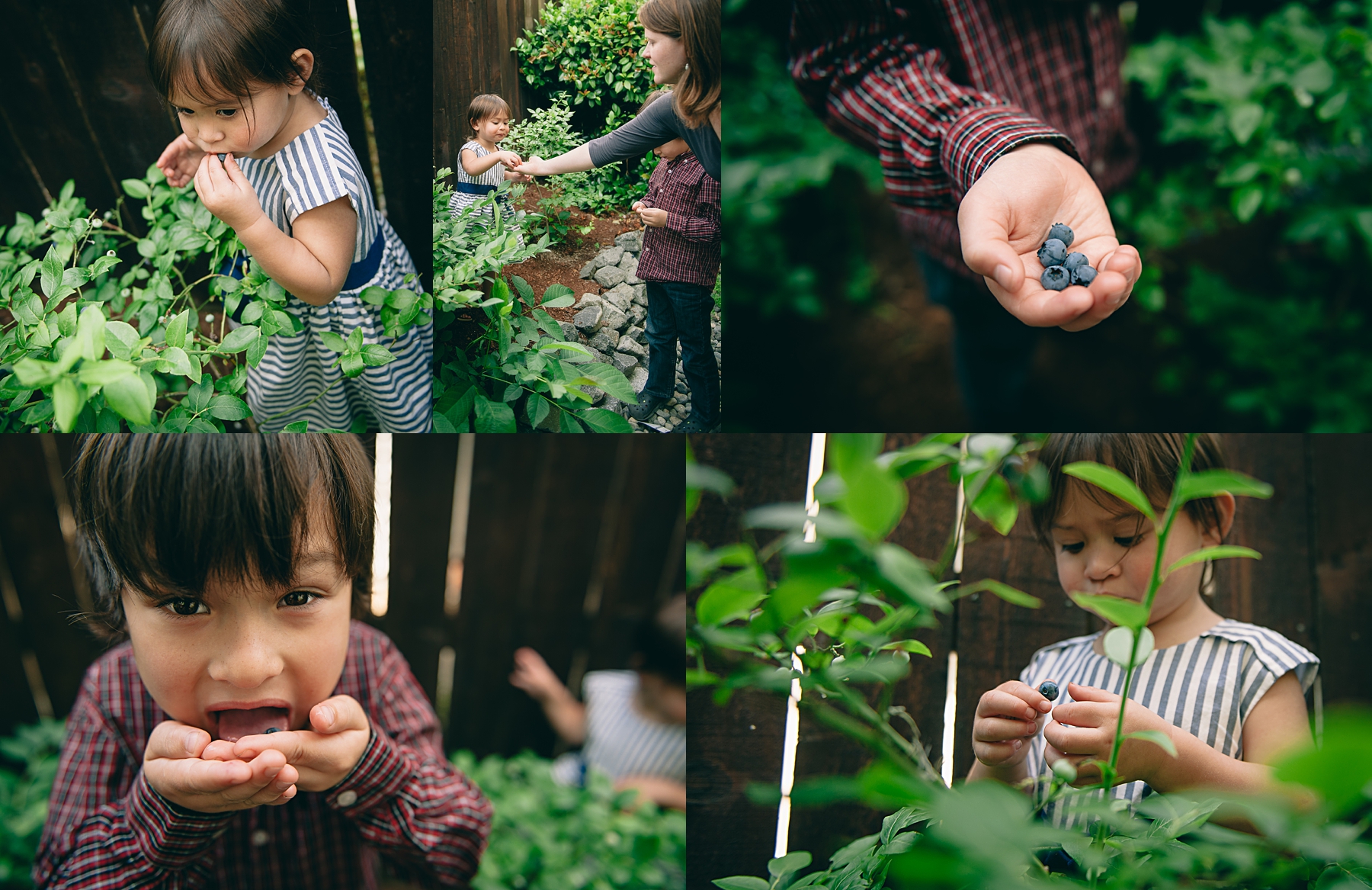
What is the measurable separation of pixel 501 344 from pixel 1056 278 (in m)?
0.61

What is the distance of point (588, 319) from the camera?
917mm

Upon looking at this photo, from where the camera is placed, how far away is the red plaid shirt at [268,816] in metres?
0.82

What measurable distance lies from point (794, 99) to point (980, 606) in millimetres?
829

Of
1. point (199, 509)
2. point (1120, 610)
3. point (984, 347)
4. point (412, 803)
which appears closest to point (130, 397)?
point (199, 509)

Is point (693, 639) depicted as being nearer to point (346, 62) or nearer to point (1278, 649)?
point (1278, 649)

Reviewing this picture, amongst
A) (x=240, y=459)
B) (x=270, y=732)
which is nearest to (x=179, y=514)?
(x=240, y=459)

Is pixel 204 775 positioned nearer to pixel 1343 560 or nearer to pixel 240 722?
pixel 240 722

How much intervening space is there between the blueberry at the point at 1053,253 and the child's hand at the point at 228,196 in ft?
2.76

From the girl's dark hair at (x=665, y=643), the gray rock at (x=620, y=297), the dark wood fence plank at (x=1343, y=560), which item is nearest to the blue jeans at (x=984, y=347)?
the dark wood fence plank at (x=1343, y=560)

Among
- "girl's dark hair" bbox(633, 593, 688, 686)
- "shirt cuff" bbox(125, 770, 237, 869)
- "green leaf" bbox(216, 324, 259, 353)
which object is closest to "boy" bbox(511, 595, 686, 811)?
"girl's dark hair" bbox(633, 593, 688, 686)

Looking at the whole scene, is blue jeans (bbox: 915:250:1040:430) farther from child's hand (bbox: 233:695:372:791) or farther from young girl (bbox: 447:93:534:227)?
child's hand (bbox: 233:695:372:791)

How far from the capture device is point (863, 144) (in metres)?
1.01

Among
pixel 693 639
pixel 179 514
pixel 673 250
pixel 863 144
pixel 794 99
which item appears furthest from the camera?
pixel 794 99

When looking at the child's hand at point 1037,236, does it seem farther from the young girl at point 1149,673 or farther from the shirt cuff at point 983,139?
the young girl at point 1149,673
